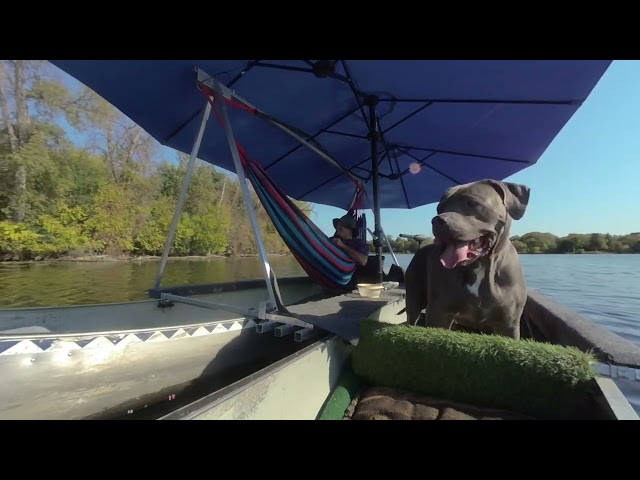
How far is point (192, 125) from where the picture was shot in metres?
3.53

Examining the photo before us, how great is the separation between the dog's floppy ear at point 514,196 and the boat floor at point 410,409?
1.14 metres

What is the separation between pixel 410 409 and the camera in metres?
1.36

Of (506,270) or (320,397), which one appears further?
(506,270)

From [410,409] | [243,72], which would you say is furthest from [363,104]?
[410,409]

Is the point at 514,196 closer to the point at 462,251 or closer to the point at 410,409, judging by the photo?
the point at 462,251

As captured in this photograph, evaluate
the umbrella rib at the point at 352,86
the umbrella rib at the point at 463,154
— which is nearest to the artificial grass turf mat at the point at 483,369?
the umbrella rib at the point at 352,86

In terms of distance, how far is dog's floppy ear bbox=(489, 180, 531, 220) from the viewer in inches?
71.2

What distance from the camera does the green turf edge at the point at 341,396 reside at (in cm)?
143

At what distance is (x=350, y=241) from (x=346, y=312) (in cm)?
233

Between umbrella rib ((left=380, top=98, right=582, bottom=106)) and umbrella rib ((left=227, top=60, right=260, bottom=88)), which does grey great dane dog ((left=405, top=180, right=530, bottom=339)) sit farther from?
umbrella rib ((left=227, top=60, right=260, bottom=88))

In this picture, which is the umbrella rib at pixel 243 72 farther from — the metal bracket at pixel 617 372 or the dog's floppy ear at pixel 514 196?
the metal bracket at pixel 617 372
